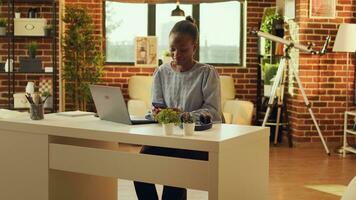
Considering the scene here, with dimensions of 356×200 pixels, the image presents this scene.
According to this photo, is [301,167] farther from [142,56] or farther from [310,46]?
[142,56]

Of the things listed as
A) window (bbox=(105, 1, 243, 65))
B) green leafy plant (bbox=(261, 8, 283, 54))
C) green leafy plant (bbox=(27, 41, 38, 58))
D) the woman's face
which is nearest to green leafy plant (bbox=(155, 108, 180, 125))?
the woman's face

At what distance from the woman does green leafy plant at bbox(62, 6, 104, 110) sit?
3812 mm

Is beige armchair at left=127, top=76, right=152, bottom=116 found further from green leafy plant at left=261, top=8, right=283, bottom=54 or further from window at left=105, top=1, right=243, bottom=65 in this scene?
green leafy plant at left=261, top=8, right=283, bottom=54

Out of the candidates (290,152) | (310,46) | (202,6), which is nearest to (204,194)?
(290,152)

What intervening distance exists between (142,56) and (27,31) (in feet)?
5.43

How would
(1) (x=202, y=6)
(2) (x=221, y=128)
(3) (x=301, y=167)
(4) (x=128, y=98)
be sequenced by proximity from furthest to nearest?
(1) (x=202, y=6) < (4) (x=128, y=98) < (3) (x=301, y=167) < (2) (x=221, y=128)

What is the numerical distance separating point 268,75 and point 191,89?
441 cm

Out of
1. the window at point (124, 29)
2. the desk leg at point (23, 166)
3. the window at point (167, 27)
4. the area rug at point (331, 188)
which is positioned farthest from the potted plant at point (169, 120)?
the window at point (124, 29)

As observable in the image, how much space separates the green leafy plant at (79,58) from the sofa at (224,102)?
0.49 metres

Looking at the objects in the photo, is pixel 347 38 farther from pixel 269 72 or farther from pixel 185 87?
pixel 185 87

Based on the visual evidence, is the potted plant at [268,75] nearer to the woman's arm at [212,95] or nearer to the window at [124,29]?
the window at [124,29]

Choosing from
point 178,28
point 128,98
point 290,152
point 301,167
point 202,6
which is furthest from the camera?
point 202,6

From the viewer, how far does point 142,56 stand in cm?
780

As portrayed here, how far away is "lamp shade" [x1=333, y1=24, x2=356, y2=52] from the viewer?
6445 mm
